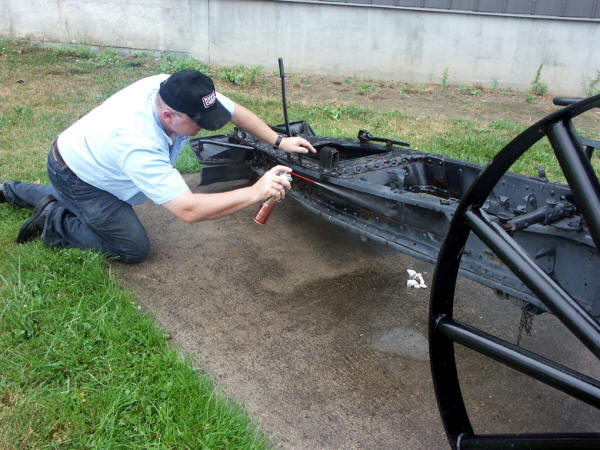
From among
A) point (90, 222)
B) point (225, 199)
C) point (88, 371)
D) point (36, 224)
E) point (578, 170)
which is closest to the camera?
point (578, 170)

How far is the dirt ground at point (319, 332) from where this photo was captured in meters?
2.57

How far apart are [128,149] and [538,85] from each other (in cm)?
821

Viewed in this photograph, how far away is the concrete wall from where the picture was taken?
30.1 feet

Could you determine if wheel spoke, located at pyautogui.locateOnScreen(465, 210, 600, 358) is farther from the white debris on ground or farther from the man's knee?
the man's knee

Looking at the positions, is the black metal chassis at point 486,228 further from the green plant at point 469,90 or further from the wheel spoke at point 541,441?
the green plant at point 469,90

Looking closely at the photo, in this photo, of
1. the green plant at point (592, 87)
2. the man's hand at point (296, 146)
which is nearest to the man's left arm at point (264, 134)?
the man's hand at point (296, 146)

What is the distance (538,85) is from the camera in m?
9.23

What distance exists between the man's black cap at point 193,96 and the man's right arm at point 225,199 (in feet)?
1.39

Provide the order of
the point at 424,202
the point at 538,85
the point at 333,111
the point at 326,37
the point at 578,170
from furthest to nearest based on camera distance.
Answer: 1. the point at 326,37
2. the point at 538,85
3. the point at 333,111
4. the point at 424,202
5. the point at 578,170

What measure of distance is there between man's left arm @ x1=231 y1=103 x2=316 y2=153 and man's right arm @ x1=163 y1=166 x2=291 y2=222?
0.82 metres

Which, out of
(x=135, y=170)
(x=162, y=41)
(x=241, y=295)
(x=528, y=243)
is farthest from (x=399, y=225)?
(x=162, y=41)

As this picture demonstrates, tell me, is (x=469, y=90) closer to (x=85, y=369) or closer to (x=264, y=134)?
(x=264, y=134)

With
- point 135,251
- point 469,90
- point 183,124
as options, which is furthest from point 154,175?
point 469,90

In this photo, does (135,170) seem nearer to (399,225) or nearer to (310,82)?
(399,225)
